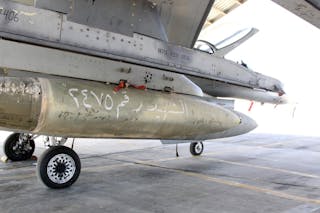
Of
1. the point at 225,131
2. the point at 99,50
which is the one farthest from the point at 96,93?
the point at 225,131

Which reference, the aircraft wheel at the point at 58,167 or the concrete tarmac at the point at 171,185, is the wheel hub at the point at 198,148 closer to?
the concrete tarmac at the point at 171,185

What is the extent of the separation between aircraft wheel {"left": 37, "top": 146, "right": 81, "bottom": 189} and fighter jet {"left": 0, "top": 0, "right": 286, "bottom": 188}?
1cm

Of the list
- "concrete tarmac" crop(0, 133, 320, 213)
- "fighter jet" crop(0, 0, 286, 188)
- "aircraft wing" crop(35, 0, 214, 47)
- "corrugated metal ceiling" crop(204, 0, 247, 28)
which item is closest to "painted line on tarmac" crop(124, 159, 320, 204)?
"concrete tarmac" crop(0, 133, 320, 213)

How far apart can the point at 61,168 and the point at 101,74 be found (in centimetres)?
159

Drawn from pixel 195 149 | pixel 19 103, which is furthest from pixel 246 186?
pixel 19 103

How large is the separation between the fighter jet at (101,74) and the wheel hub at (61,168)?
0.05 ft

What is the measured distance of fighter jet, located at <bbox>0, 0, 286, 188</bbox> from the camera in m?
4.47

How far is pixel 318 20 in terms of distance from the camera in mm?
4812

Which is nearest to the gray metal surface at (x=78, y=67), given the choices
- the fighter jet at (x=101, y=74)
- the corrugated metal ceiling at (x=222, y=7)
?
the fighter jet at (x=101, y=74)

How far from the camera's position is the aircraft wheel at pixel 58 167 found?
477 cm

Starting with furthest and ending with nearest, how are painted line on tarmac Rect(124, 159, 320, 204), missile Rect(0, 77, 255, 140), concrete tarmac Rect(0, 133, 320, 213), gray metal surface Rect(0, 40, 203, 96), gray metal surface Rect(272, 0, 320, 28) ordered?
gray metal surface Rect(0, 40, 203, 96) < painted line on tarmac Rect(124, 159, 320, 204) < missile Rect(0, 77, 255, 140) < gray metal surface Rect(272, 0, 320, 28) < concrete tarmac Rect(0, 133, 320, 213)

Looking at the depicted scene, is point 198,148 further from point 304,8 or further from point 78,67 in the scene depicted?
point 304,8

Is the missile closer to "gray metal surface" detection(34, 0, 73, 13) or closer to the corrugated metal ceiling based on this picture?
"gray metal surface" detection(34, 0, 73, 13)

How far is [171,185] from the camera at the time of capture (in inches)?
209
